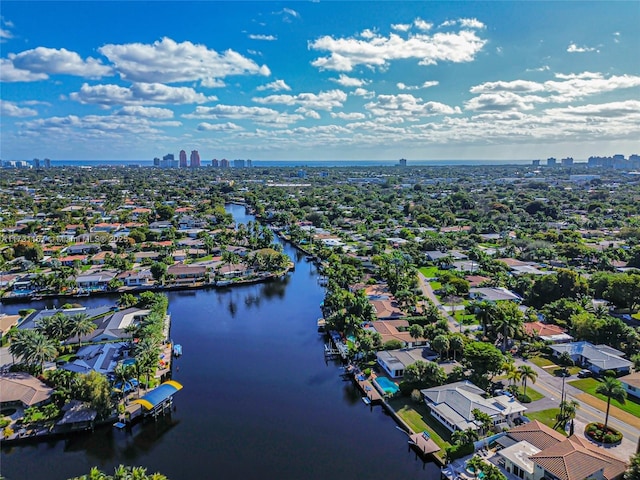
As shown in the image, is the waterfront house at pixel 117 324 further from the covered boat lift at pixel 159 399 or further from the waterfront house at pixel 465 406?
the waterfront house at pixel 465 406

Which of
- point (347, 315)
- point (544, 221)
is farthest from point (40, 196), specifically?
point (544, 221)

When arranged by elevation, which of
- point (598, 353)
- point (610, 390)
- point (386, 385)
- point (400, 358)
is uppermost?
point (610, 390)

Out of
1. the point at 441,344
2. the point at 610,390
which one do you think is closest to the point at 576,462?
the point at 610,390

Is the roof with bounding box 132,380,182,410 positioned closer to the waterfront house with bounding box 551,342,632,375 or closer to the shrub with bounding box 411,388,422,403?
the shrub with bounding box 411,388,422,403

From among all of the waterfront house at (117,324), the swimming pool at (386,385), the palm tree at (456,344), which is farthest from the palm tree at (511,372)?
the waterfront house at (117,324)

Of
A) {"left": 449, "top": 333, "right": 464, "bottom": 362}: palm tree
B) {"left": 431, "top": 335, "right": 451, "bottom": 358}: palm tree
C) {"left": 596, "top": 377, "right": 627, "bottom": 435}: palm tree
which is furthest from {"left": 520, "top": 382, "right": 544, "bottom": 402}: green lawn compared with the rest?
{"left": 431, "top": 335, "right": 451, "bottom": 358}: palm tree

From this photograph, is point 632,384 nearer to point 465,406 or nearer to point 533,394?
point 533,394
